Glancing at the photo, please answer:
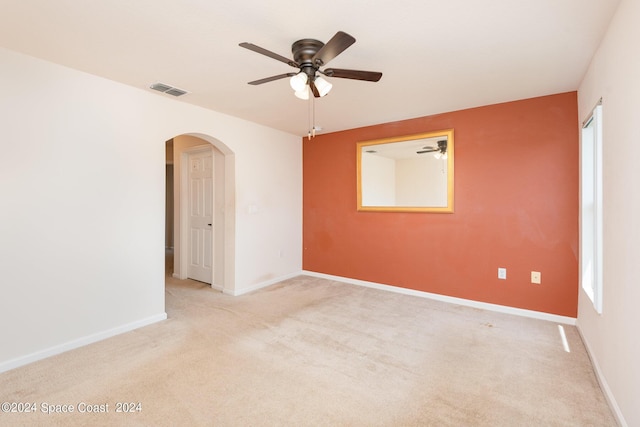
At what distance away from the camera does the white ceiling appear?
1.79 m

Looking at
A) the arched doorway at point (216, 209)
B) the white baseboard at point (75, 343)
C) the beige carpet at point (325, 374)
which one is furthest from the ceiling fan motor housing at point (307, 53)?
the white baseboard at point (75, 343)

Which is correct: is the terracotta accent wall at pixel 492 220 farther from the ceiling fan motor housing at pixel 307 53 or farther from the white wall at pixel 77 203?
the white wall at pixel 77 203

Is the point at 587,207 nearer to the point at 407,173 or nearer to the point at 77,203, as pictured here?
the point at 407,173

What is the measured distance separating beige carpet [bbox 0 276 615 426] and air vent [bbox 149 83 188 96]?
237cm

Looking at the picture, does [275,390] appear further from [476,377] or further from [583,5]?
[583,5]

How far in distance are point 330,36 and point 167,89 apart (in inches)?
73.6

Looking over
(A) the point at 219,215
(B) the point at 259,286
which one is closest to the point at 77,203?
(A) the point at 219,215

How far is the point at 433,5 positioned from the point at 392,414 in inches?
94.6

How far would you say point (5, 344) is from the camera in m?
2.27

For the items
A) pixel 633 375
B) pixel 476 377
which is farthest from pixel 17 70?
pixel 633 375

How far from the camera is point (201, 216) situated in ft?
15.5

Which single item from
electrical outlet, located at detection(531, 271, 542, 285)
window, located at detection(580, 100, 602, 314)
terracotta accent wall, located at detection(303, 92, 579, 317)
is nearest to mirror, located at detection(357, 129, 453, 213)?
terracotta accent wall, located at detection(303, 92, 579, 317)

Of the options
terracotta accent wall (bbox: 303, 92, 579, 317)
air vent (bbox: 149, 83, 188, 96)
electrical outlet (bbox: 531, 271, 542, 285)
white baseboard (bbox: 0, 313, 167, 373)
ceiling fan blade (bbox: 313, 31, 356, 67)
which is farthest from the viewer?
electrical outlet (bbox: 531, 271, 542, 285)

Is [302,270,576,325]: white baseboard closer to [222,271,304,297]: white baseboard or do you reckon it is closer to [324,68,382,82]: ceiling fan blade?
[222,271,304,297]: white baseboard
